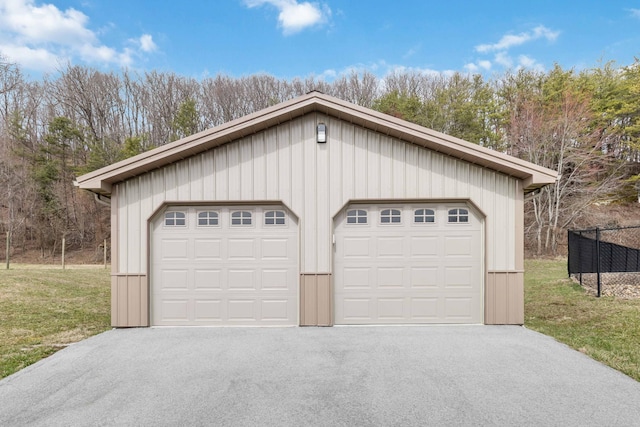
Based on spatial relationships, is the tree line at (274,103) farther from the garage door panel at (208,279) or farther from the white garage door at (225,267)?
the garage door panel at (208,279)

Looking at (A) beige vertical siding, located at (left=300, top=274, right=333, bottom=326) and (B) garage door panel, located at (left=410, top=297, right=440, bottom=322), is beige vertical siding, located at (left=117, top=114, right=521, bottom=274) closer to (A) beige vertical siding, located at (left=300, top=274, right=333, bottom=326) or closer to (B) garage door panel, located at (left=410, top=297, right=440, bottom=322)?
(A) beige vertical siding, located at (left=300, top=274, right=333, bottom=326)

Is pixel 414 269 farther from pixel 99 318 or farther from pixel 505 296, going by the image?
pixel 99 318

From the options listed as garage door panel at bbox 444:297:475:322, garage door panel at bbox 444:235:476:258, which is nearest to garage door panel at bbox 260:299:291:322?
garage door panel at bbox 444:297:475:322

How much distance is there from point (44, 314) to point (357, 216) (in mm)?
7335

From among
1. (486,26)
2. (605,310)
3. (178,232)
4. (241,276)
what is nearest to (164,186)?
(178,232)

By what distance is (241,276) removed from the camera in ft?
21.5

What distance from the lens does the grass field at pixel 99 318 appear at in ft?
16.8

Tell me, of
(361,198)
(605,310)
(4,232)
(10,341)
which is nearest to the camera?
(10,341)

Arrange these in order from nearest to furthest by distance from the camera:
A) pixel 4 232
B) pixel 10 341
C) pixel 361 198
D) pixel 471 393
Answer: pixel 471 393
pixel 10 341
pixel 361 198
pixel 4 232

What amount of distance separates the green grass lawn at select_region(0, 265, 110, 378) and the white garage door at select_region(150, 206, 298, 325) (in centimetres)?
157

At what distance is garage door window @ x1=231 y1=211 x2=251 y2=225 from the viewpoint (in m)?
6.64

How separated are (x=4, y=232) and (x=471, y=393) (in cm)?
3510

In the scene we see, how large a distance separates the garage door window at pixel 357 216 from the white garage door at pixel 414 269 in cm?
14

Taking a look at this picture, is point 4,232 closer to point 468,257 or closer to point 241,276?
point 241,276
